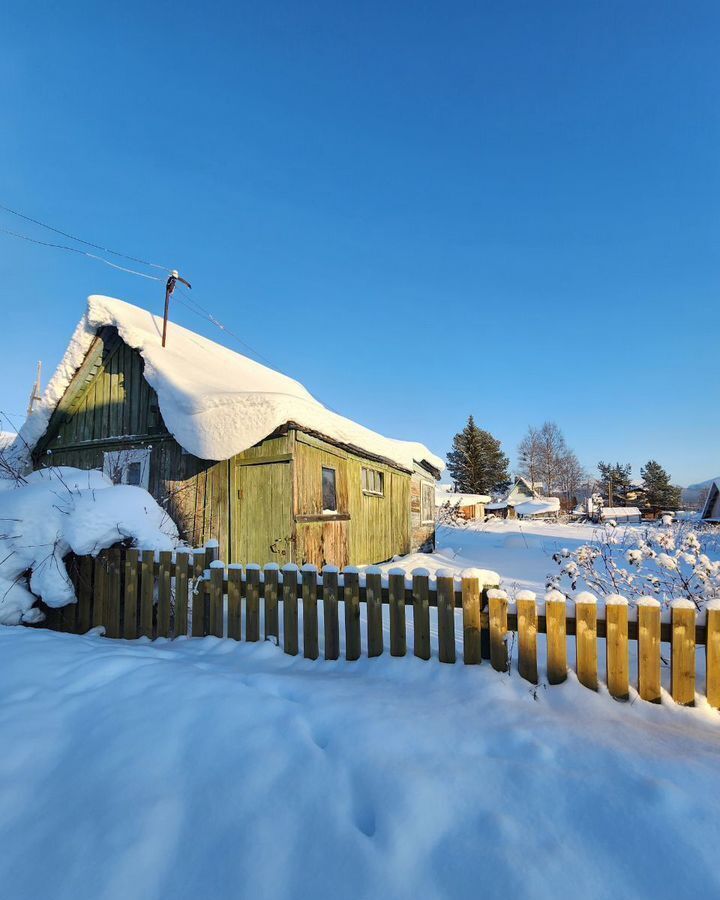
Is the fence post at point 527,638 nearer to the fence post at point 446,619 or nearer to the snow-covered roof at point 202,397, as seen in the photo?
the fence post at point 446,619

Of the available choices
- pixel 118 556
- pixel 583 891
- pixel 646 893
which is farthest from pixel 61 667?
pixel 646 893

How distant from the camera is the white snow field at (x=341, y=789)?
1.67 metres

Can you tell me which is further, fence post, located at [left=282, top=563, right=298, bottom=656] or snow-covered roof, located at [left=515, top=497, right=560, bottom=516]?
snow-covered roof, located at [left=515, top=497, right=560, bottom=516]

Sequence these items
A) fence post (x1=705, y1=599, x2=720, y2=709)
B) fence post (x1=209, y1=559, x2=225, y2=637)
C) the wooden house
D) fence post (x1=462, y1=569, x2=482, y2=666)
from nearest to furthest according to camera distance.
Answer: fence post (x1=705, y1=599, x2=720, y2=709) < fence post (x1=462, y1=569, x2=482, y2=666) < fence post (x1=209, y1=559, x2=225, y2=637) < the wooden house

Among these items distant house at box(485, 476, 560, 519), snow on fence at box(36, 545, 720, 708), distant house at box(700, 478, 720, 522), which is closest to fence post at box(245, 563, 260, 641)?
snow on fence at box(36, 545, 720, 708)

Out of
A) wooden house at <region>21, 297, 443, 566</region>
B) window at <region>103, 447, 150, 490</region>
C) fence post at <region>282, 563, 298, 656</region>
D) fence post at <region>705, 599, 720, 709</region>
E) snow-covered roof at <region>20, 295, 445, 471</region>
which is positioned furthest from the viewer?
window at <region>103, 447, 150, 490</region>

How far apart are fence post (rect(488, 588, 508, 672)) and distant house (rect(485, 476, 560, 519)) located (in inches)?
1668

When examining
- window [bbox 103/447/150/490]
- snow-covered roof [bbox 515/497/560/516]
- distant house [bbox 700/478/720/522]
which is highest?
window [bbox 103/447/150/490]

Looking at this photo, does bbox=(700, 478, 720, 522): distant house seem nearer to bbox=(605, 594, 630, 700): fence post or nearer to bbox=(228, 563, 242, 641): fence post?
bbox=(605, 594, 630, 700): fence post

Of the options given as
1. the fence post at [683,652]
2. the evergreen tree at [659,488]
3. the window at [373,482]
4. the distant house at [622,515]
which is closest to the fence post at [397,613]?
the fence post at [683,652]

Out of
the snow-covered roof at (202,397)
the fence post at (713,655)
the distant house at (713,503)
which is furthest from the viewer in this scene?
the distant house at (713,503)

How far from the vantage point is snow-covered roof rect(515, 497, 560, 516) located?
44.6 m

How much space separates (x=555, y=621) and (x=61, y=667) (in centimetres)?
345

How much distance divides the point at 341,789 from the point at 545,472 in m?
61.2
